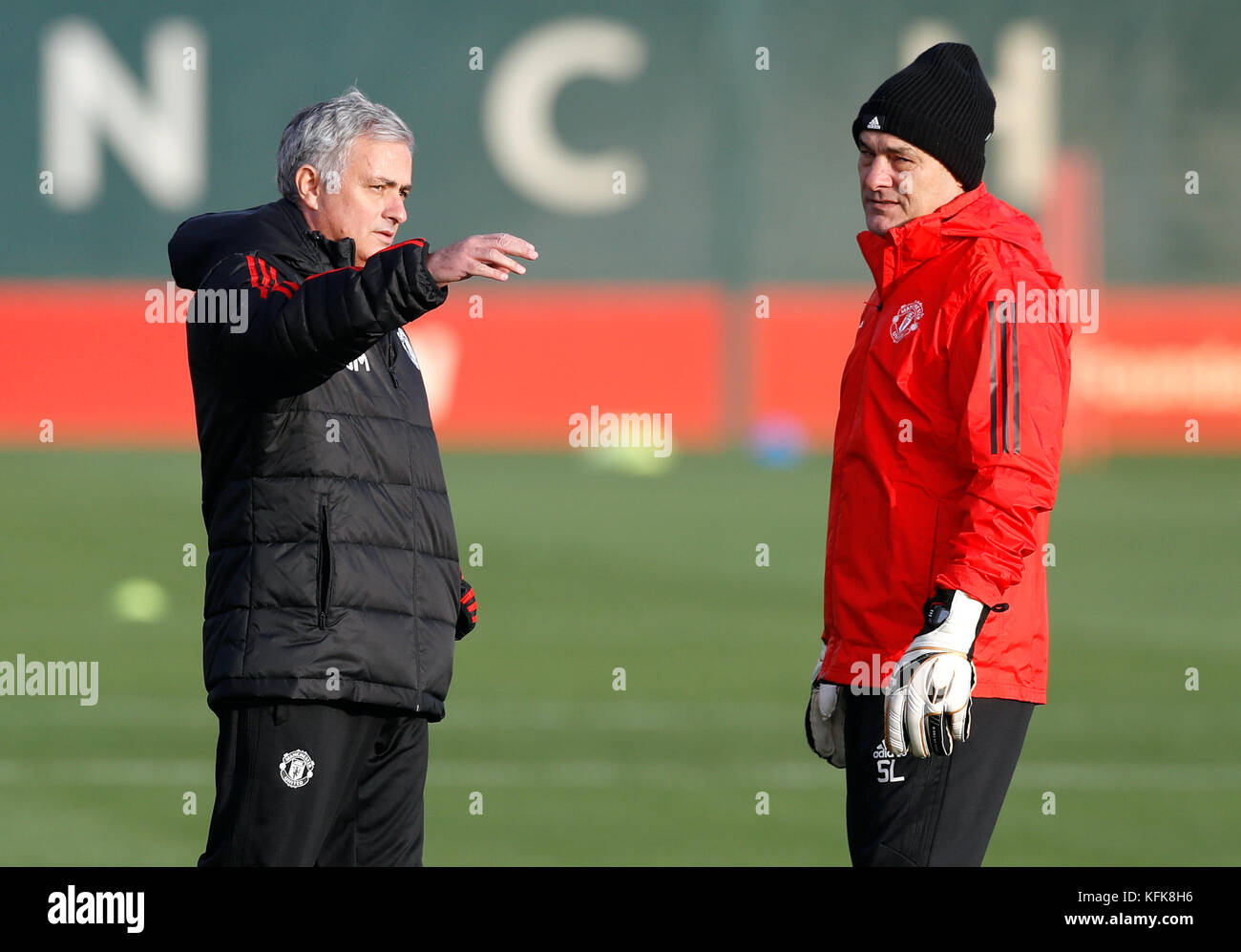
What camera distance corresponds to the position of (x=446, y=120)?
2444 cm

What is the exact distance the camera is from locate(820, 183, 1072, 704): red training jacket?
11.2ft

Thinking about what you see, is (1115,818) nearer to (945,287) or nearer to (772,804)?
(772,804)

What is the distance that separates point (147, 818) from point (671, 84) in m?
19.0

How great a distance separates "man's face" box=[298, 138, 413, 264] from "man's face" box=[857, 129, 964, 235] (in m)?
0.91

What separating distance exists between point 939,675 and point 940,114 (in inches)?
42.5

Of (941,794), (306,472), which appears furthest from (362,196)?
(941,794)

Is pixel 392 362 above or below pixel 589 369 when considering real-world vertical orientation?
below

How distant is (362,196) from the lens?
383 centimetres

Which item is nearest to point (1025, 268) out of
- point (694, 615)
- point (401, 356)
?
point (401, 356)

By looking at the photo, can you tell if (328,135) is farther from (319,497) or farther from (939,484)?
(939,484)

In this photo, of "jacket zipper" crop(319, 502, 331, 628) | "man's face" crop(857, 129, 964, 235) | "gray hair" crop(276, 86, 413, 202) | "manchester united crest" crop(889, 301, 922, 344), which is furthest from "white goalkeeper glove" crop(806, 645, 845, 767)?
"gray hair" crop(276, 86, 413, 202)

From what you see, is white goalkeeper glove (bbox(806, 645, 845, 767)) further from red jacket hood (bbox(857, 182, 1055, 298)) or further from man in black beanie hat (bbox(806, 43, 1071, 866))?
red jacket hood (bbox(857, 182, 1055, 298))

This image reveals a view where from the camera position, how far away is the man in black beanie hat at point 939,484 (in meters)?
3.39

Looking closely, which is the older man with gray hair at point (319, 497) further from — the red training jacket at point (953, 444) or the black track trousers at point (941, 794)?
the black track trousers at point (941, 794)
